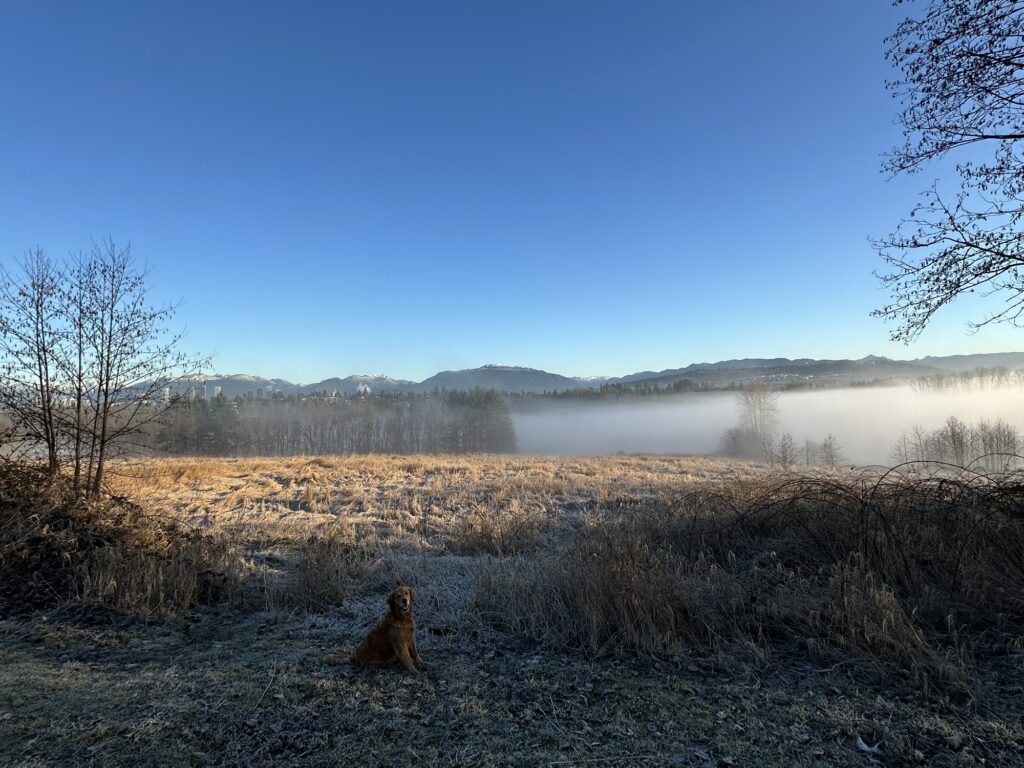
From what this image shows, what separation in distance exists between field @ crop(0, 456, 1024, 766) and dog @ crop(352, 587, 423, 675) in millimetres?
98

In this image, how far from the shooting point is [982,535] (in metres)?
4.75

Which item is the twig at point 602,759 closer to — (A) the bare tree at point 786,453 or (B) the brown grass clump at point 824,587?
(B) the brown grass clump at point 824,587

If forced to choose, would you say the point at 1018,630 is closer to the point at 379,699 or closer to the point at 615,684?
the point at 615,684

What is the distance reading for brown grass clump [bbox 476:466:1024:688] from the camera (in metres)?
3.48

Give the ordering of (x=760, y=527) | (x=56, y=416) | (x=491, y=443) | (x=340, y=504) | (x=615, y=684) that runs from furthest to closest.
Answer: (x=491, y=443)
(x=340, y=504)
(x=56, y=416)
(x=760, y=527)
(x=615, y=684)

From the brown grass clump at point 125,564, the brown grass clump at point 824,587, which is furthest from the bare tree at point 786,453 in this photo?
the brown grass clump at point 125,564

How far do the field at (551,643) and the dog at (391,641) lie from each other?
3.8 inches

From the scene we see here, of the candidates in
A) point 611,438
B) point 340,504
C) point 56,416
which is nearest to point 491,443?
point 611,438

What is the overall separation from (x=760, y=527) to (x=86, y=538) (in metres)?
8.12

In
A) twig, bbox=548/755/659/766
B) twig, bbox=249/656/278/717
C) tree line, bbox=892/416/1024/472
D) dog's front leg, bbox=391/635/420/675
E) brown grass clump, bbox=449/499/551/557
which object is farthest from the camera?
tree line, bbox=892/416/1024/472

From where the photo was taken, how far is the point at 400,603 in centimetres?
339

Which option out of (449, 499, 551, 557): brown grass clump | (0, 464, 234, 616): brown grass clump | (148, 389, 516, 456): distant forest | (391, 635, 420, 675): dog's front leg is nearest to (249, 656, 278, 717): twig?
(391, 635, 420, 675): dog's front leg

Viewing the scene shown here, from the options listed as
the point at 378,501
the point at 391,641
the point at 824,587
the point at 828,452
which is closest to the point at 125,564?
the point at 391,641

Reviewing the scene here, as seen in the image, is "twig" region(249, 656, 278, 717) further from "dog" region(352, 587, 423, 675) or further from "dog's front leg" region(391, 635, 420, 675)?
"dog's front leg" region(391, 635, 420, 675)
